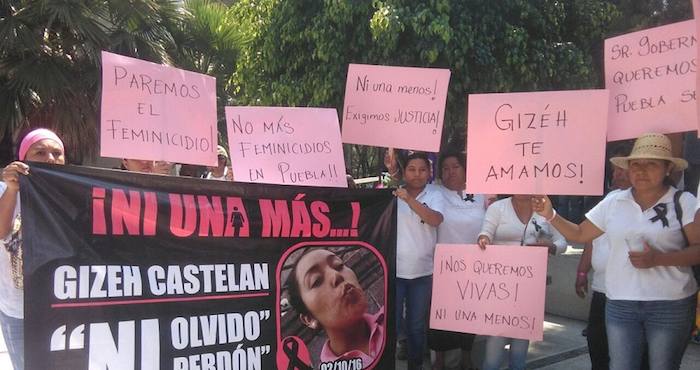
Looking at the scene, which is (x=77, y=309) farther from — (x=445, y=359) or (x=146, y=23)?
(x=146, y=23)

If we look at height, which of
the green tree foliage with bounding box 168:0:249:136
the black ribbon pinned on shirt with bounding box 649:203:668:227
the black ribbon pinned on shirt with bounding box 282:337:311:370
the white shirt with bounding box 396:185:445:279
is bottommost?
the black ribbon pinned on shirt with bounding box 282:337:311:370

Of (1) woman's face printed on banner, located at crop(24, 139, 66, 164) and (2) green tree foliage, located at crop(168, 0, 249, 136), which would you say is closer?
A: (1) woman's face printed on banner, located at crop(24, 139, 66, 164)

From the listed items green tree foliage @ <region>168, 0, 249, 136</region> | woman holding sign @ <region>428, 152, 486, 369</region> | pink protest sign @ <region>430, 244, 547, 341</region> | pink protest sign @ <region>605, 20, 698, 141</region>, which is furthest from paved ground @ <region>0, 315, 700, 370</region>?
green tree foliage @ <region>168, 0, 249, 136</region>

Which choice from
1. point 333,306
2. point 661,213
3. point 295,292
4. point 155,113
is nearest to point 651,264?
point 661,213

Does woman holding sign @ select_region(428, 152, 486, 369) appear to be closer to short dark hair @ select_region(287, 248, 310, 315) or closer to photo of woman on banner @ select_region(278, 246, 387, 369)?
photo of woman on banner @ select_region(278, 246, 387, 369)

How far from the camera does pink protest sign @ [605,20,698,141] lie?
9.82 feet

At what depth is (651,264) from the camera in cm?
282

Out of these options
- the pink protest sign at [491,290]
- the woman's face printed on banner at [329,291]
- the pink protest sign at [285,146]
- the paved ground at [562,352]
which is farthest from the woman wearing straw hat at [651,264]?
the paved ground at [562,352]

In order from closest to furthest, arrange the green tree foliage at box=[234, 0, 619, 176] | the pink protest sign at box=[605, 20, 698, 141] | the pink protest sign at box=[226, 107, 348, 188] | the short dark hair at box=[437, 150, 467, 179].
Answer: the pink protest sign at box=[605, 20, 698, 141] < the pink protest sign at box=[226, 107, 348, 188] < the short dark hair at box=[437, 150, 467, 179] < the green tree foliage at box=[234, 0, 619, 176]

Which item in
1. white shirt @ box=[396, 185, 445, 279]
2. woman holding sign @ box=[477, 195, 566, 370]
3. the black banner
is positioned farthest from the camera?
white shirt @ box=[396, 185, 445, 279]

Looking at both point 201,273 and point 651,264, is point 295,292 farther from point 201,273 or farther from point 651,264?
point 651,264

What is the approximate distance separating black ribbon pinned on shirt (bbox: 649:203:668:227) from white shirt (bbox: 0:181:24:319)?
9.69 feet

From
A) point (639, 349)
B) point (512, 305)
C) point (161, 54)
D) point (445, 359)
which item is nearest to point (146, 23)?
point (161, 54)

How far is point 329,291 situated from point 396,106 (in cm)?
118
